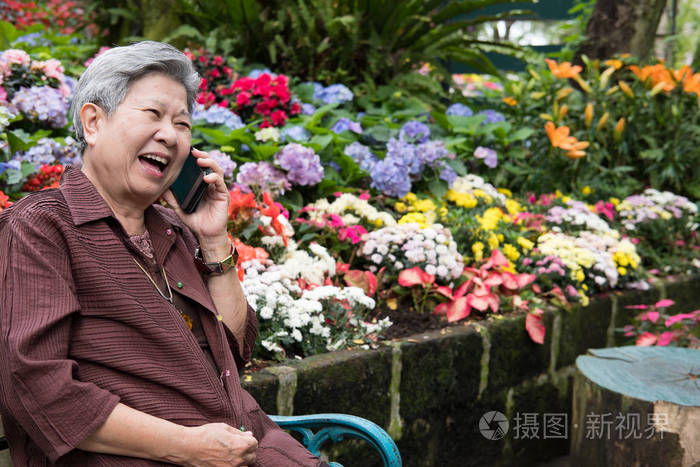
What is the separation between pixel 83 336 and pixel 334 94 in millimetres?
3946

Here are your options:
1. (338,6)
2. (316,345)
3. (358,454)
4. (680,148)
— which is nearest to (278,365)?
(316,345)

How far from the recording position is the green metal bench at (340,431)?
1.83 metres

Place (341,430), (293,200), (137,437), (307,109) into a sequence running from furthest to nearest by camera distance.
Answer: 1. (307,109)
2. (293,200)
3. (341,430)
4. (137,437)

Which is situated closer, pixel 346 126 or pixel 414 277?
pixel 414 277

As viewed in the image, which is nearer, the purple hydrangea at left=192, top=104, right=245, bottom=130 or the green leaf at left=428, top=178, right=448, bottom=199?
the purple hydrangea at left=192, top=104, right=245, bottom=130

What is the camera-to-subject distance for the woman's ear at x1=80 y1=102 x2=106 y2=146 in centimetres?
153

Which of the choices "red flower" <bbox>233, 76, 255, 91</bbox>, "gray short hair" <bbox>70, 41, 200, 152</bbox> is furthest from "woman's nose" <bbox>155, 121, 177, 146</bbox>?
"red flower" <bbox>233, 76, 255, 91</bbox>

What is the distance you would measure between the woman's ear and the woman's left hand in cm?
32

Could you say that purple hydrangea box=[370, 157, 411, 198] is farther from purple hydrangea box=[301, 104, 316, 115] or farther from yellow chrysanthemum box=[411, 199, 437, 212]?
purple hydrangea box=[301, 104, 316, 115]

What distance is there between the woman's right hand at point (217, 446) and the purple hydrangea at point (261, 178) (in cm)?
A: 226

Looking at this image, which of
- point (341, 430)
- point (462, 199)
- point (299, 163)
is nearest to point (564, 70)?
point (462, 199)

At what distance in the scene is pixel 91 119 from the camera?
5.04 ft

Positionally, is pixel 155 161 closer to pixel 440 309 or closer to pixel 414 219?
pixel 440 309

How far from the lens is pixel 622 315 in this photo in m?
4.44
